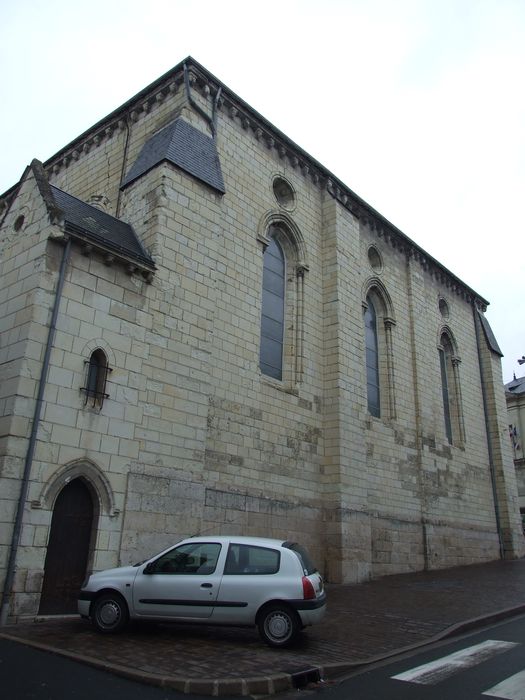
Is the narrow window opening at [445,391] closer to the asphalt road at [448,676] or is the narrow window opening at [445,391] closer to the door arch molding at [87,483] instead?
the asphalt road at [448,676]

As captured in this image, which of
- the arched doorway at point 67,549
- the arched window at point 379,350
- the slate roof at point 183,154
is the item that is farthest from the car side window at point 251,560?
the arched window at point 379,350

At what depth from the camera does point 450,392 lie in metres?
23.0

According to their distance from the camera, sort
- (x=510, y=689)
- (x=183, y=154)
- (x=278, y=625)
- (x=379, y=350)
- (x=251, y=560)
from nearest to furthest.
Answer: (x=510, y=689)
(x=278, y=625)
(x=251, y=560)
(x=183, y=154)
(x=379, y=350)

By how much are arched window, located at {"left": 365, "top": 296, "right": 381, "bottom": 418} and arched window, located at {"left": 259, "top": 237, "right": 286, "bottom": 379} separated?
431 centimetres

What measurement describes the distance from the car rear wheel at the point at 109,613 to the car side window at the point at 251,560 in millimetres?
1456

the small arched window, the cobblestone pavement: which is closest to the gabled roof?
the cobblestone pavement

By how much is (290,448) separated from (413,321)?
895 cm

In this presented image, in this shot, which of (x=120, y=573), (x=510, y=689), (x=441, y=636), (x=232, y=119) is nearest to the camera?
(x=510, y=689)

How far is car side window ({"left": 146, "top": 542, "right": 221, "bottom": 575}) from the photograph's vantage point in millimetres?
7504

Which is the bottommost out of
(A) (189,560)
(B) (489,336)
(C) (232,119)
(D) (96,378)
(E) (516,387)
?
(A) (189,560)

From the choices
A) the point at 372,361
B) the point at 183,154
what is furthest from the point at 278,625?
the point at 372,361

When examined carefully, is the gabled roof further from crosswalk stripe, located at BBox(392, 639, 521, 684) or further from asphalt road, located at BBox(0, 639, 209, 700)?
asphalt road, located at BBox(0, 639, 209, 700)

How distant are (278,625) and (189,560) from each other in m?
1.41

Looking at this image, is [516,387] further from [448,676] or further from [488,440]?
[448,676]
